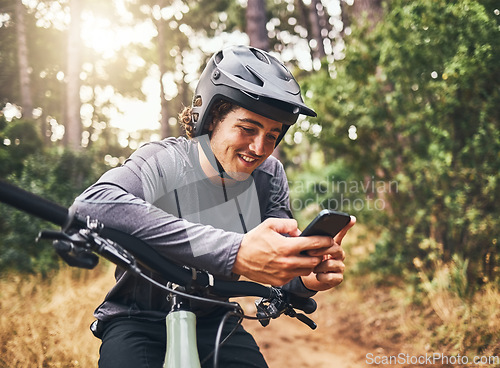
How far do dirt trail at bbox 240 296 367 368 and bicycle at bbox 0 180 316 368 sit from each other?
445cm

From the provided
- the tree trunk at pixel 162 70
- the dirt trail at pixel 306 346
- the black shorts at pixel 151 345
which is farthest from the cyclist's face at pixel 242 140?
the tree trunk at pixel 162 70

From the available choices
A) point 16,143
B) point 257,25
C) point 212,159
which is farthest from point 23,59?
point 212,159

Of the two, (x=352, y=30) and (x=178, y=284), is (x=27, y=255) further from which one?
(x=352, y=30)

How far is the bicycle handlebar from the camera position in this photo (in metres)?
1.18

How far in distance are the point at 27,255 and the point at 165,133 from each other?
13.9m

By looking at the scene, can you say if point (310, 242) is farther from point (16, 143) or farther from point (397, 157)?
point (16, 143)

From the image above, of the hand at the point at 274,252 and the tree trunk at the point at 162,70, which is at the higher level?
the tree trunk at the point at 162,70

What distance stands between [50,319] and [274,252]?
4.24 metres

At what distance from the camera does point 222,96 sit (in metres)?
1.95

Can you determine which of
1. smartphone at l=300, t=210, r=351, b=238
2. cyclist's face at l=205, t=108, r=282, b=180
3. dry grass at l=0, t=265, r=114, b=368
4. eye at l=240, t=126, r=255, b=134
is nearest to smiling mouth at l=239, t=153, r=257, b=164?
cyclist's face at l=205, t=108, r=282, b=180

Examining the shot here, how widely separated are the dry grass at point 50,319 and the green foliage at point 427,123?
4.62 meters

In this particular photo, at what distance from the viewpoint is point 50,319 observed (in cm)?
459

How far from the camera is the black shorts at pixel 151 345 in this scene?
168 cm

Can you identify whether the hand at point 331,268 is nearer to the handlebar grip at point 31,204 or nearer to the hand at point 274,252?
the hand at point 274,252
